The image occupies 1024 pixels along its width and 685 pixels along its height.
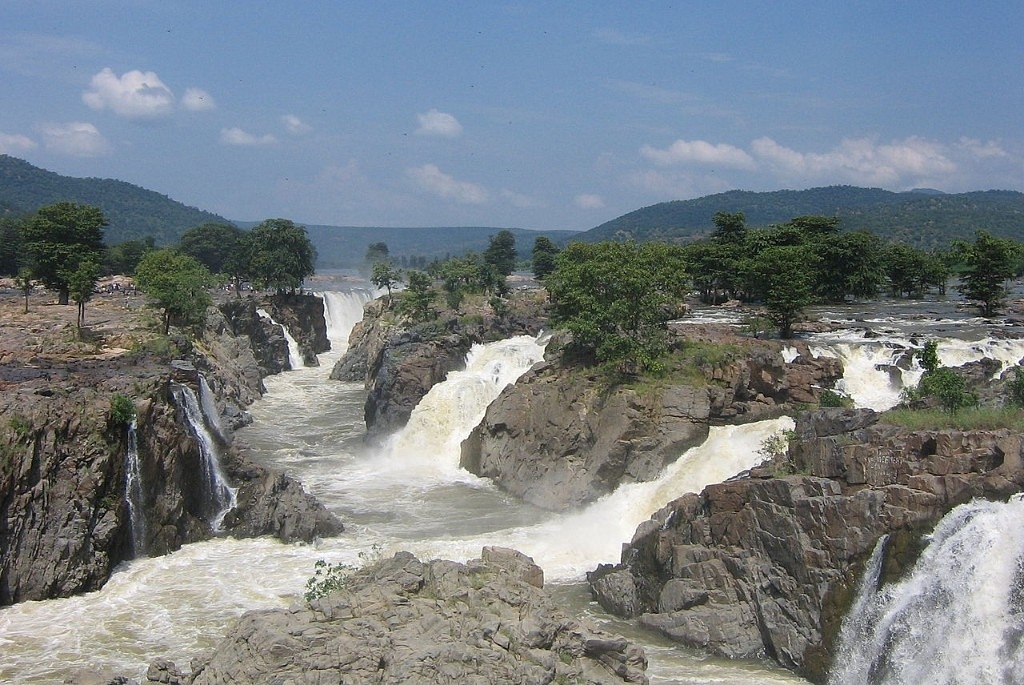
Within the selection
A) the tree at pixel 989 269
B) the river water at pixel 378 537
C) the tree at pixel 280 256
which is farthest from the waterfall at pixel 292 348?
the tree at pixel 989 269

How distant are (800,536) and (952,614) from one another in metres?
3.85

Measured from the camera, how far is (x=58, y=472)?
24.7 metres

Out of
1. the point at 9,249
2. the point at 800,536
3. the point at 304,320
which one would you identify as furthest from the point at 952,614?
the point at 9,249

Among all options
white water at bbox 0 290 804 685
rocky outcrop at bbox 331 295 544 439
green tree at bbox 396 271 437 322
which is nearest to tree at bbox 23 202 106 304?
white water at bbox 0 290 804 685

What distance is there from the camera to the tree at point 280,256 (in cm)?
6812

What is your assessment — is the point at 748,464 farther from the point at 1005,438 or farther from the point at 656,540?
the point at 1005,438

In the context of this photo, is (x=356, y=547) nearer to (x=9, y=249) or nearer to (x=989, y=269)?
(x=989, y=269)

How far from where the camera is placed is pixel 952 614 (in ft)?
58.0

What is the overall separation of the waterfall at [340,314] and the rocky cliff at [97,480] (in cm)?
4014

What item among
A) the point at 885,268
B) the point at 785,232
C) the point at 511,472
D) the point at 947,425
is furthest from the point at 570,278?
the point at 885,268

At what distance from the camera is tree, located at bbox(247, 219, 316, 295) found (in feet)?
224

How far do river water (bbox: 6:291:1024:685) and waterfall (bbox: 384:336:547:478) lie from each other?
0.22ft

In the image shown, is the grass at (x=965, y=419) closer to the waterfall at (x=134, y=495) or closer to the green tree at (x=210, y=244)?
the waterfall at (x=134, y=495)

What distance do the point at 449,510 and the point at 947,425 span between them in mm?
17824
